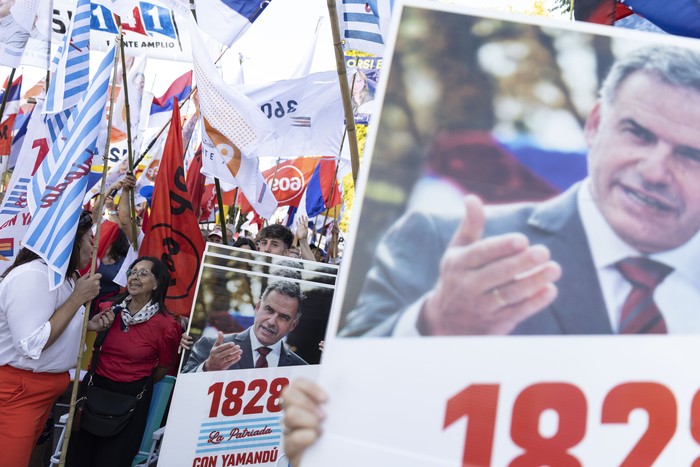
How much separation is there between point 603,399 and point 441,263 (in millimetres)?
454

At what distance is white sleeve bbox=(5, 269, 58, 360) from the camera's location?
372 cm

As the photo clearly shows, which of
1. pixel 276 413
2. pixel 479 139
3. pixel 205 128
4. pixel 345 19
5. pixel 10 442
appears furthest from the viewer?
pixel 345 19

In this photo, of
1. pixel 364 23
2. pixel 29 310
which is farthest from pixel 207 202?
pixel 29 310

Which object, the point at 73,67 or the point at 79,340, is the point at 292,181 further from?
the point at 79,340

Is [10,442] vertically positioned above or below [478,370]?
below

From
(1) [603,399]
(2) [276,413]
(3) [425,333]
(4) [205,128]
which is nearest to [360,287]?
(3) [425,333]

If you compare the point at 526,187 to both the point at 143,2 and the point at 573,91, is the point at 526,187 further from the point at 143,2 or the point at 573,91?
the point at 143,2

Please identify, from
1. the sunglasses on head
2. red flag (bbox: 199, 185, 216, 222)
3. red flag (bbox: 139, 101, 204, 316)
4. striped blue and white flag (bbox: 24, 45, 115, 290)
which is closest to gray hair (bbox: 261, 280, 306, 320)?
the sunglasses on head

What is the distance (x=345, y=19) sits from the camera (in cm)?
621

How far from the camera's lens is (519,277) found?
1.52 meters

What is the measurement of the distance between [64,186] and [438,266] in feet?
10.8

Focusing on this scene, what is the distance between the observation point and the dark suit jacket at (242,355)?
422cm

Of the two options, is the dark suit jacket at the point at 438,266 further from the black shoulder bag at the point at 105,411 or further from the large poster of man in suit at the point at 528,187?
the black shoulder bag at the point at 105,411

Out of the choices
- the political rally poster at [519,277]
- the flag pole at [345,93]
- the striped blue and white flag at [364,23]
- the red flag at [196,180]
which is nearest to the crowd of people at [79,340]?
the flag pole at [345,93]
